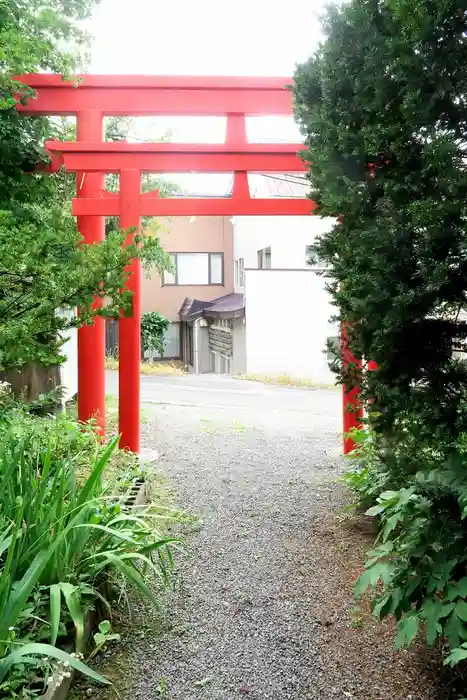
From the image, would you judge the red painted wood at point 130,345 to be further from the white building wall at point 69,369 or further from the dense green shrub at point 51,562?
the white building wall at point 69,369

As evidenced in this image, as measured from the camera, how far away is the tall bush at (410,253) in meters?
1.76

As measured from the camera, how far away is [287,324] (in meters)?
13.0

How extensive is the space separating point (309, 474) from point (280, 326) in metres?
8.24

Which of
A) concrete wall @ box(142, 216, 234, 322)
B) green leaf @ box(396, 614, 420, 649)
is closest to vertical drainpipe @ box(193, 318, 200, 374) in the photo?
concrete wall @ box(142, 216, 234, 322)

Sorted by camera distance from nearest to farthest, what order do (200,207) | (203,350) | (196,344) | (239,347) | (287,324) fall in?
1. (200,207)
2. (287,324)
3. (239,347)
4. (196,344)
5. (203,350)

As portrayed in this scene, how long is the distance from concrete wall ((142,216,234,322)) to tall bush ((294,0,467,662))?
1492 cm

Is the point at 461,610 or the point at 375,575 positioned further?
the point at 375,575

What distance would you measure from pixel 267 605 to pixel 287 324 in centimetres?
1049

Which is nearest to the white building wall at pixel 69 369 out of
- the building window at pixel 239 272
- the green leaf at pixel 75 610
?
the green leaf at pixel 75 610

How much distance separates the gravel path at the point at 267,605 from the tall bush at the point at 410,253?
476 millimetres

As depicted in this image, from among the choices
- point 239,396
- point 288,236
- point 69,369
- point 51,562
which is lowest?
point 239,396

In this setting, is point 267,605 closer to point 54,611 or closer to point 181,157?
point 54,611

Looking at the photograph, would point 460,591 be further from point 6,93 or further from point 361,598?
point 6,93

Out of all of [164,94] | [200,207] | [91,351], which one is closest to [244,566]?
[91,351]
